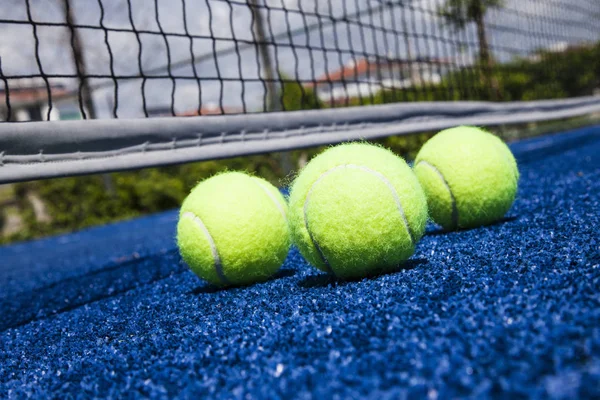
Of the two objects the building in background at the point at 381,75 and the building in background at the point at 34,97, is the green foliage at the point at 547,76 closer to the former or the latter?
the building in background at the point at 381,75

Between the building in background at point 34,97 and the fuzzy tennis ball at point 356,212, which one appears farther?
the building in background at point 34,97

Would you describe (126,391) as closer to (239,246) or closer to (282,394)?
Answer: (282,394)

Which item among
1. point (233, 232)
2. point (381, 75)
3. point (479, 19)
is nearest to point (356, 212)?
point (233, 232)

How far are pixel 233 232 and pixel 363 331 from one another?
1001mm

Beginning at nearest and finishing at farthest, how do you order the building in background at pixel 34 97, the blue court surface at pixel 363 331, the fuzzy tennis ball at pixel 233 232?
1. the blue court surface at pixel 363 331
2. the fuzzy tennis ball at pixel 233 232
3. the building in background at pixel 34 97

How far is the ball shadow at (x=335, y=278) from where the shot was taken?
2193 mm

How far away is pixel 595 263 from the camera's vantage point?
171cm

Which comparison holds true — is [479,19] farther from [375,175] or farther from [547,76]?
[375,175]

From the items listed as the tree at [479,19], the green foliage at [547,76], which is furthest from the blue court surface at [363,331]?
the green foliage at [547,76]

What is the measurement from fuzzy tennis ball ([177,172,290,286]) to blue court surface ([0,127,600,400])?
10 centimetres

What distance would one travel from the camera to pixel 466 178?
2.66m

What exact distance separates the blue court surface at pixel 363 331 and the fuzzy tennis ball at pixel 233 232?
10cm

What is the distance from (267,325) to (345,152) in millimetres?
777

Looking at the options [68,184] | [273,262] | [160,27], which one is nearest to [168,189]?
[68,184]
